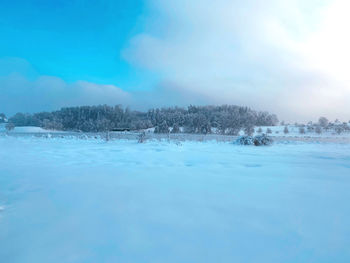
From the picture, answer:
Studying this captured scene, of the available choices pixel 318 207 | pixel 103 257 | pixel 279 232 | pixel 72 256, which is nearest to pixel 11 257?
pixel 72 256

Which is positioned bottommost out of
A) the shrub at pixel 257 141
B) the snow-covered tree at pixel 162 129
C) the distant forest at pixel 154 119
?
the shrub at pixel 257 141

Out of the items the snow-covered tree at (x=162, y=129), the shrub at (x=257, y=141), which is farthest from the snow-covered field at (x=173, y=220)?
the snow-covered tree at (x=162, y=129)

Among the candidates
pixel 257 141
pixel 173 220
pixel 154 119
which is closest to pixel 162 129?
pixel 154 119

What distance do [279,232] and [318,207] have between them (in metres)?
0.87

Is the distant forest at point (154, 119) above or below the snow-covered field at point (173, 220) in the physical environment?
above

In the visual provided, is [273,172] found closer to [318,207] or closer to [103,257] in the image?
[318,207]

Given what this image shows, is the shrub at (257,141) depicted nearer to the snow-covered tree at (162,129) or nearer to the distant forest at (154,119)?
the distant forest at (154,119)

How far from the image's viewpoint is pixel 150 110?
2477 inches

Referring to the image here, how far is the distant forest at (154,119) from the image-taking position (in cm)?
4572

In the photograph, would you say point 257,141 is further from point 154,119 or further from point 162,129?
point 154,119

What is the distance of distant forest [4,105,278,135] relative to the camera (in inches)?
1800

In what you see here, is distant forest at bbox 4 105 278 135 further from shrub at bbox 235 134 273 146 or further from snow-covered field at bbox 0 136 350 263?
snow-covered field at bbox 0 136 350 263

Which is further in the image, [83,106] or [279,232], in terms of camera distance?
[83,106]

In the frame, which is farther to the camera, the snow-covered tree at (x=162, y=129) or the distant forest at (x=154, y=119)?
the distant forest at (x=154, y=119)
